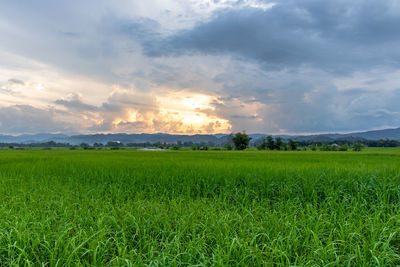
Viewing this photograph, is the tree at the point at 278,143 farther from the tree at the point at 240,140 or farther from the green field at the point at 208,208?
the green field at the point at 208,208

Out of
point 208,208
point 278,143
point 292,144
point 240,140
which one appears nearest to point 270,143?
point 278,143

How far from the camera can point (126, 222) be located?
481 cm

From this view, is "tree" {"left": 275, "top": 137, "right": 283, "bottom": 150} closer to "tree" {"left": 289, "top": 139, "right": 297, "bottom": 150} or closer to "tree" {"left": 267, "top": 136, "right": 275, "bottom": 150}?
"tree" {"left": 267, "top": 136, "right": 275, "bottom": 150}

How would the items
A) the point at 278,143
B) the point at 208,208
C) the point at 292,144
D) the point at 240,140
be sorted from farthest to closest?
1. the point at 240,140
2. the point at 278,143
3. the point at 292,144
4. the point at 208,208

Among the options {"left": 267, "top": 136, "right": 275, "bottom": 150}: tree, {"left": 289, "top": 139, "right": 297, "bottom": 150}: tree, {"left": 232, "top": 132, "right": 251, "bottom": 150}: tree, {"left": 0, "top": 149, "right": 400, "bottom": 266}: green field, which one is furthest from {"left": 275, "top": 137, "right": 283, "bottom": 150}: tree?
{"left": 0, "top": 149, "right": 400, "bottom": 266}: green field

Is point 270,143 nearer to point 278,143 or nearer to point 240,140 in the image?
point 278,143

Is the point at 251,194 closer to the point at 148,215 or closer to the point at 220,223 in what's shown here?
the point at 220,223

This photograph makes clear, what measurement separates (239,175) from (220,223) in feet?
15.6

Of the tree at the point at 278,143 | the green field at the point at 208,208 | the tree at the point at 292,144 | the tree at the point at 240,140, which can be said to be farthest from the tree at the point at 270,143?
the green field at the point at 208,208

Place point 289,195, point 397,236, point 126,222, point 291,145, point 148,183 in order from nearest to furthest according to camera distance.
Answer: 1. point 397,236
2. point 126,222
3. point 289,195
4. point 148,183
5. point 291,145

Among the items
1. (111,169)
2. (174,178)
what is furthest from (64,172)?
(174,178)

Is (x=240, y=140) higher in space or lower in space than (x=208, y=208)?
higher

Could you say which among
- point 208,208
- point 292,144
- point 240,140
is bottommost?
point 208,208

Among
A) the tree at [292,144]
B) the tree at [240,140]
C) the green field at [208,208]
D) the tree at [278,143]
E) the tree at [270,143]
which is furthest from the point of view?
the tree at [240,140]
